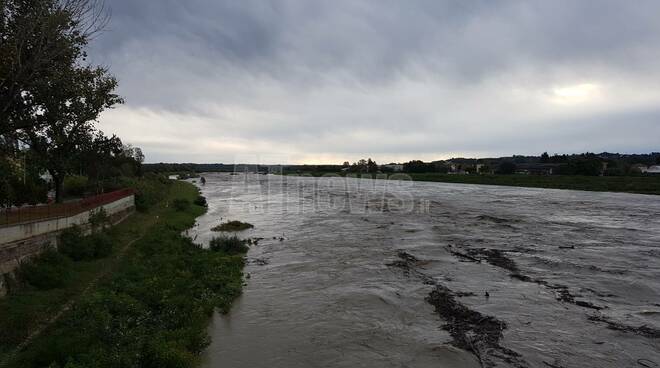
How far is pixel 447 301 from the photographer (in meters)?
16.2

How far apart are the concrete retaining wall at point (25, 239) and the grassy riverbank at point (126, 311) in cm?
98

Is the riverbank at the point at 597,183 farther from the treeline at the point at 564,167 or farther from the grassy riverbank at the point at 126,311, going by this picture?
the grassy riverbank at the point at 126,311

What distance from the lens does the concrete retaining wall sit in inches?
551

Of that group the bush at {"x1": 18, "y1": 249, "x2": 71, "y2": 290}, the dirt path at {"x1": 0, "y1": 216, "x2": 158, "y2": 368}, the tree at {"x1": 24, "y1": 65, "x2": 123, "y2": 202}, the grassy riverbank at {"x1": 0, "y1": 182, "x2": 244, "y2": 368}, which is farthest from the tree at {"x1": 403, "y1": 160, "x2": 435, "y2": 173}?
the bush at {"x1": 18, "y1": 249, "x2": 71, "y2": 290}

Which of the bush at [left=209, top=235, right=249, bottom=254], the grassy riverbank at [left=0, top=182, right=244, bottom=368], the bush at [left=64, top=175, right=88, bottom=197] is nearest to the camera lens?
the grassy riverbank at [left=0, top=182, right=244, bottom=368]

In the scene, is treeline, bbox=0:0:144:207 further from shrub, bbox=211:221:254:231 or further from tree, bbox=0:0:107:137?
shrub, bbox=211:221:254:231

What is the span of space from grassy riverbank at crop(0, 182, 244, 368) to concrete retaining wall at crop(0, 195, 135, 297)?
978mm

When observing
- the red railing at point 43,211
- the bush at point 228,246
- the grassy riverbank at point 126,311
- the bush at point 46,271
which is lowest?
the bush at point 228,246

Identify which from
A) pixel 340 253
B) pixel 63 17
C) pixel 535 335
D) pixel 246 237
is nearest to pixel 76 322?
pixel 63 17

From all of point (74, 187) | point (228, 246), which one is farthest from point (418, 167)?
point (228, 246)

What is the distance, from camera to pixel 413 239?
97.9 ft

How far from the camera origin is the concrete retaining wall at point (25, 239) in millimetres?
14000

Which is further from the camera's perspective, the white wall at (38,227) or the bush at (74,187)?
the bush at (74,187)

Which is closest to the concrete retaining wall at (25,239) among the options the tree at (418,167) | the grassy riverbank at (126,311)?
the grassy riverbank at (126,311)
